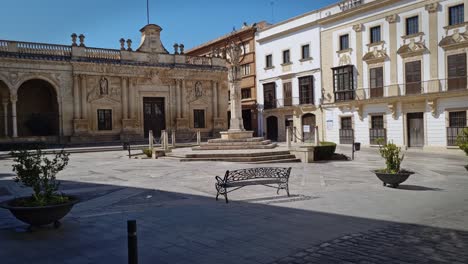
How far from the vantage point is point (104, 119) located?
105 feet

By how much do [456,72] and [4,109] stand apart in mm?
30786

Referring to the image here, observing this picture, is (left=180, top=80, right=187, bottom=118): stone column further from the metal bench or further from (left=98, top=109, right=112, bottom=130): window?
the metal bench

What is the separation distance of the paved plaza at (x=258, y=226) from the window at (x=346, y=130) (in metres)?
20.0

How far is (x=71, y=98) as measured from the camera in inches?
1203

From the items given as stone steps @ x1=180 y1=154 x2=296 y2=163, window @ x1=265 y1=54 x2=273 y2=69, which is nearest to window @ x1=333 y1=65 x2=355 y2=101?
window @ x1=265 y1=54 x2=273 y2=69

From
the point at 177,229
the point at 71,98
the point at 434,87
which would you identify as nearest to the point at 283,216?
the point at 177,229

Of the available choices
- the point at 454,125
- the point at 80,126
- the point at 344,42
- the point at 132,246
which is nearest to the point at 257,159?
the point at 132,246

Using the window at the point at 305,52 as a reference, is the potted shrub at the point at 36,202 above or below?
below

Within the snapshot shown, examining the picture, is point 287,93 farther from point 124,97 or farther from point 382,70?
point 124,97

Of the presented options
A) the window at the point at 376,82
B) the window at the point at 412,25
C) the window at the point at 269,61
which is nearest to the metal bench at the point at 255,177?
the window at the point at 376,82

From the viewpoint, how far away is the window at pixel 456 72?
24.0 meters

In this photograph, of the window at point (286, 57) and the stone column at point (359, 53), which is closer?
the stone column at point (359, 53)

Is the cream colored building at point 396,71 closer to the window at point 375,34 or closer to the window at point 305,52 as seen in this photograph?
the window at point 375,34

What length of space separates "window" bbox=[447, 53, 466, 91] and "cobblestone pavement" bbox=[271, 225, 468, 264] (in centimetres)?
2146
